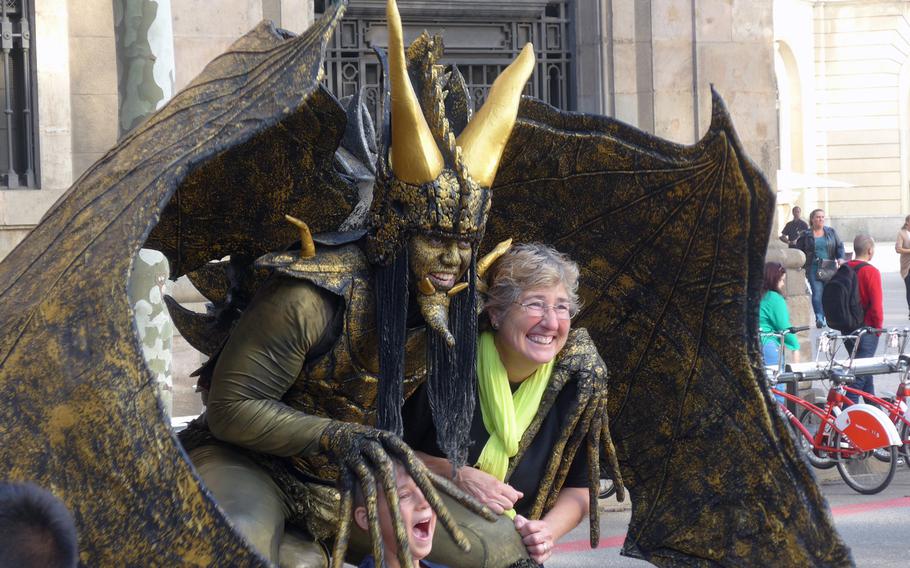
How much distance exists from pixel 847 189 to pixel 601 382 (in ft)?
126

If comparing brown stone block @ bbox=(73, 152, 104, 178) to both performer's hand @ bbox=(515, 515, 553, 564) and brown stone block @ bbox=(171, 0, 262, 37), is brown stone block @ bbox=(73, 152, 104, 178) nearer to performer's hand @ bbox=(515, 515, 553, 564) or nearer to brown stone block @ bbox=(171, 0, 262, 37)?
brown stone block @ bbox=(171, 0, 262, 37)

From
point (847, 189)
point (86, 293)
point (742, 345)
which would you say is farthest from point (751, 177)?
point (847, 189)

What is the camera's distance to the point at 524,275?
4016 mm

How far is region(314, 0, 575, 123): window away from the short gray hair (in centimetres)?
632

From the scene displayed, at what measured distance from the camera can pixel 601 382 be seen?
4.11 metres

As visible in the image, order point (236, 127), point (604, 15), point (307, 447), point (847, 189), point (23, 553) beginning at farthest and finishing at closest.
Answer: point (847, 189) < point (604, 15) < point (307, 447) < point (236, 127) < point (23, 553)

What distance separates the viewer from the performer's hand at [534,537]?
3932 millimetres

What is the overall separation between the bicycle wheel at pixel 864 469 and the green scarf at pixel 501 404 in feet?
18.2

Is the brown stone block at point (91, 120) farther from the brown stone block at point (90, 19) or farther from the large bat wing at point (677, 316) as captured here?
the large bat wing at point (677, 316)

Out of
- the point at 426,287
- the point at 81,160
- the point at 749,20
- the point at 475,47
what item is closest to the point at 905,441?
the point at 749,20

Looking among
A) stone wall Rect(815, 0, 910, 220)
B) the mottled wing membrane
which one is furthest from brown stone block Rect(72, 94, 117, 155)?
stone wall Rect(815, 0, 910, 220)

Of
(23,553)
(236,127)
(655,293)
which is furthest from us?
(655,293)

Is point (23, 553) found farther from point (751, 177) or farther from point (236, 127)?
point (751, 177)

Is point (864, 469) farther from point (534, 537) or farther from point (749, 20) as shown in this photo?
point (534, 537)
